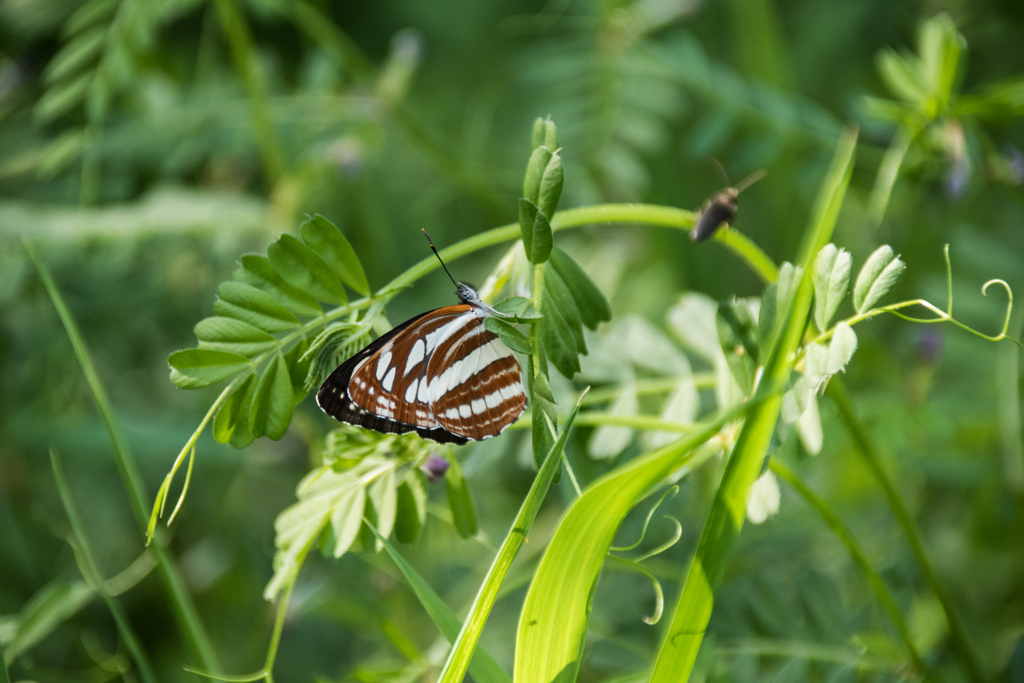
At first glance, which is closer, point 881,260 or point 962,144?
point 881,260

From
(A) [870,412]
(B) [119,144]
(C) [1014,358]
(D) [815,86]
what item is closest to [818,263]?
(A) [870,412]

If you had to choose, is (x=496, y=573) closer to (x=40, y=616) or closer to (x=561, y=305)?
(x=561, y=305)

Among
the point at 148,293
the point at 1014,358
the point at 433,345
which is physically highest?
the point at 433,345

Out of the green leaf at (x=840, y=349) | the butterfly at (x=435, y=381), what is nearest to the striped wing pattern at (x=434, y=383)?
the butterfly at (x=435, y=381)

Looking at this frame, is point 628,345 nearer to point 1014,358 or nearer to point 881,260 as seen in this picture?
point 881,260

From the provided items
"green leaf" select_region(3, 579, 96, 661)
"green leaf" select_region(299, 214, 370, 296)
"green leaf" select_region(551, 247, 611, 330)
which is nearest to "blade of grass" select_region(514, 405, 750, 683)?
"green leaf" select_region(551, 247, 611, 330)

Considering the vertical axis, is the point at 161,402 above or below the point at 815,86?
below

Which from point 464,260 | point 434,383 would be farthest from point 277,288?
point 464,260

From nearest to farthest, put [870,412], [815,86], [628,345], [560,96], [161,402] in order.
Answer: [628,345]
[870,412]
[560,96]
[161,402]
[815,86]
